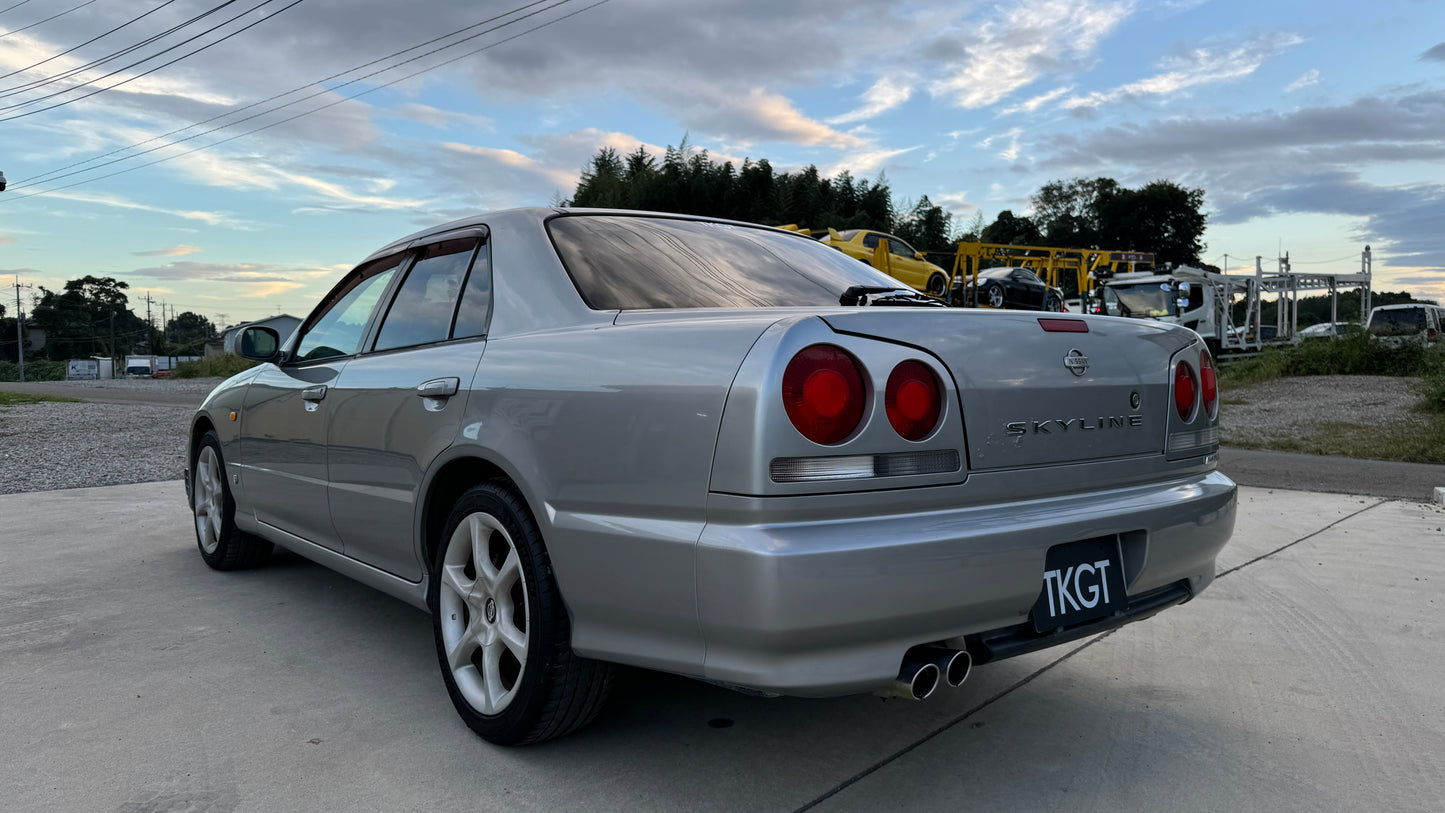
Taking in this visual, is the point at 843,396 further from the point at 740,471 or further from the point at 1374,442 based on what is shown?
the point at 1374,442

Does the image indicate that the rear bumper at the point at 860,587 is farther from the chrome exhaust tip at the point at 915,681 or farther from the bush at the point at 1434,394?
the bush at the point at 1434,394

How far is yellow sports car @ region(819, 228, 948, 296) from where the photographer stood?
677 inches

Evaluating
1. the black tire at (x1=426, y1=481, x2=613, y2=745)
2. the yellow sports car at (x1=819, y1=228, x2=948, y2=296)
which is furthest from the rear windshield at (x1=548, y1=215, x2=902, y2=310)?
the yellow sports car at (x1=819, y1=228, x2=948, y2=296)

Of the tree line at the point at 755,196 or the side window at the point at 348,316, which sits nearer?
the side window at the point at 348,316

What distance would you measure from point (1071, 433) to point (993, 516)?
35 cm

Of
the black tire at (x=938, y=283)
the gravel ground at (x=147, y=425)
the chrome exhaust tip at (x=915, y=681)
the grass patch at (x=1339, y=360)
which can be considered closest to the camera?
the chrome exhaust tip at (x=915, y=681)

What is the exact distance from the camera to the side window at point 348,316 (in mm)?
3580

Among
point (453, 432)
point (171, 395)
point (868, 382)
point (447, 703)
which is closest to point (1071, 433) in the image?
point (868, 382)

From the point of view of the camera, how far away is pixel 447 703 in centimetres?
290

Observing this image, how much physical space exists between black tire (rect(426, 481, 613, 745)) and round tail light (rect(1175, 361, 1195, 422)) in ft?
5.44

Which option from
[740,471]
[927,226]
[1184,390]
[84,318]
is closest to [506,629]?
[740,471]

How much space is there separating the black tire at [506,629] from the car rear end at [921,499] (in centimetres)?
52

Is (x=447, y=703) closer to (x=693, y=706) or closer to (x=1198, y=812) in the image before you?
(x=693, y=706)

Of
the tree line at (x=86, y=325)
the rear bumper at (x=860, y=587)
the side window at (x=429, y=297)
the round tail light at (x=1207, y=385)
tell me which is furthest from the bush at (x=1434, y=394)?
the tree line at (x=86, y=325)
